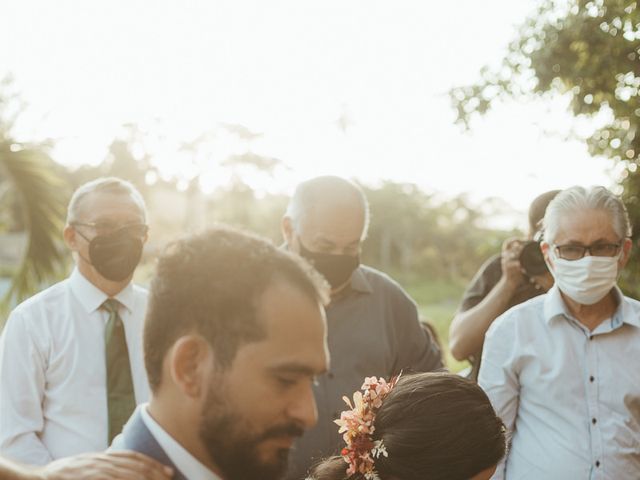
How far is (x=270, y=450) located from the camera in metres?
1.54

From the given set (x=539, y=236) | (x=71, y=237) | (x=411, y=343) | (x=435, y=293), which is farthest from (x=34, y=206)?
(x=435, y=293)

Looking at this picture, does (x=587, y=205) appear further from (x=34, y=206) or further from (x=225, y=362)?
(x=34, y=206)

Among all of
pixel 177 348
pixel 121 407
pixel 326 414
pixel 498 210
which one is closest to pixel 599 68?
pixel 326 414

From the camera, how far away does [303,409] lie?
1.57 metres

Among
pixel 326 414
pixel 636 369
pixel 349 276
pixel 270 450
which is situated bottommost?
pixel 326 414

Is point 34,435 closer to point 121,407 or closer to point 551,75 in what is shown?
point 121,407

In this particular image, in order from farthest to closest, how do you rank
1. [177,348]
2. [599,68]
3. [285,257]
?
[599,68] < [285,257] < [177,348]

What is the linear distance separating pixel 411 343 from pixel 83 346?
1546mm

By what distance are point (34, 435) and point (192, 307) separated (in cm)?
204

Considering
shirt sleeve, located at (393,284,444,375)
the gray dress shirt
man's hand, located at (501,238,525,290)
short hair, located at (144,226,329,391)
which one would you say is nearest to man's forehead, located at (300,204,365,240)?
the gray dress shirt

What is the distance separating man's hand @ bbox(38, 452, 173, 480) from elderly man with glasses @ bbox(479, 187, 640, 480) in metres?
1.97

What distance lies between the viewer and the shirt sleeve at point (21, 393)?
3168 mm

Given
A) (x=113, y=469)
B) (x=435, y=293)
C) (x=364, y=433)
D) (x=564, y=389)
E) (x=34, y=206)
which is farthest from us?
(x=435, y=293)

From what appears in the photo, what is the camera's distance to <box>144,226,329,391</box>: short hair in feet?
5.03
